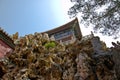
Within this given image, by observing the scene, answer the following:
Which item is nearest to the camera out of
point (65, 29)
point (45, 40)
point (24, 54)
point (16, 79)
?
point (16, 79)

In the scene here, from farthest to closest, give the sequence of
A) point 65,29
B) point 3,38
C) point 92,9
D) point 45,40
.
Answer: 1. point 65,29
2. point 45,40
3. point 3,38
4. point 92,9

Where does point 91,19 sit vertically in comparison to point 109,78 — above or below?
above

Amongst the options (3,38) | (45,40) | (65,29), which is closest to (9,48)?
(3,38)

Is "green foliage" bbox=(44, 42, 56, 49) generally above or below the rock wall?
above

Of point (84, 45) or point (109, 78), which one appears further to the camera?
point (84, 45)

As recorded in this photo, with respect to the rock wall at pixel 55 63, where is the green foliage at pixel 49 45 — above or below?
above

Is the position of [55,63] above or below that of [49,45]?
below

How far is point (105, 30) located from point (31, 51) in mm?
8427

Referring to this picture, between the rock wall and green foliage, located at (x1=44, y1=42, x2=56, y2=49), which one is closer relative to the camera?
the rock wall

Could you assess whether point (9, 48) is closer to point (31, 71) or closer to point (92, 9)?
point (31, 71)

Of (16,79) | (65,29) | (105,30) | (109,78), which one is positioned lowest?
(109,78)

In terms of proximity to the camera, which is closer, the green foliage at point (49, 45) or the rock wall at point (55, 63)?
the rock wall at point (55, 63)

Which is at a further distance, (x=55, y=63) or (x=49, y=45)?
(x=49, y=45)

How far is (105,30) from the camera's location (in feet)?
28.8
